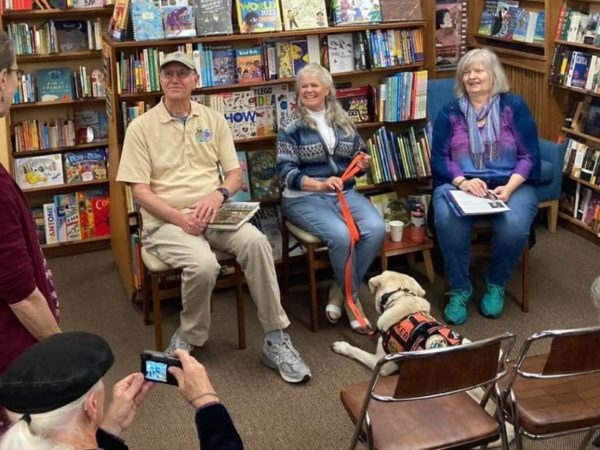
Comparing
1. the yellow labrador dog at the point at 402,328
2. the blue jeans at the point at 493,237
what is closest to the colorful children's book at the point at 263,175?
the blue jeans at the point at 493,237

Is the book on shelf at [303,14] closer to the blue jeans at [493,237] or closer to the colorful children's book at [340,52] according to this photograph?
the colorful children's book at [340,52]

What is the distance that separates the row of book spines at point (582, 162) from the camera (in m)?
4.49

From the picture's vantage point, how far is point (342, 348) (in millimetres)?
3301

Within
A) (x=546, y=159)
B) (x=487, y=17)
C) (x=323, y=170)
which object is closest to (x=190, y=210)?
(x=323, y=170)

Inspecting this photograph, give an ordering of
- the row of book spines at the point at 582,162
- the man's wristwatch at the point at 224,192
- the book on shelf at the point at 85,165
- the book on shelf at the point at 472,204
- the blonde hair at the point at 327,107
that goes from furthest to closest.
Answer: the book on shelf at the point at 85,165 < the row of book spines at the point at 582,162 < the blonde hair at the point at 327,107 < the book on shelf at the point at 472,204 < the man's wristwatch at the point at 224,192

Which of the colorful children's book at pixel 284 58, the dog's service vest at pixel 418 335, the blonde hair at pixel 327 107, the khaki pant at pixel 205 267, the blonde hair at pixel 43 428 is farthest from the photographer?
the colorful children's book at pixel 284 58

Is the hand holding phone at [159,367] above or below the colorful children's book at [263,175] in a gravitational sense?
above

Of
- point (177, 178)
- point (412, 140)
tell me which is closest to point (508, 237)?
point (412, 140)

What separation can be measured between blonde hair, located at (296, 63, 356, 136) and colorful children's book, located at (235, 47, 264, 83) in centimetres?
34

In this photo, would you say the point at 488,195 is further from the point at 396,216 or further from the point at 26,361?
the point at 26,361

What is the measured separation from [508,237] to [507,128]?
60cm

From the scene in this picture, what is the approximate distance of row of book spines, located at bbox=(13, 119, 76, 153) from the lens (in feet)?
14.8

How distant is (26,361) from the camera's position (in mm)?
1346

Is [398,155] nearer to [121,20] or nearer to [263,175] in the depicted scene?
[263,175]
